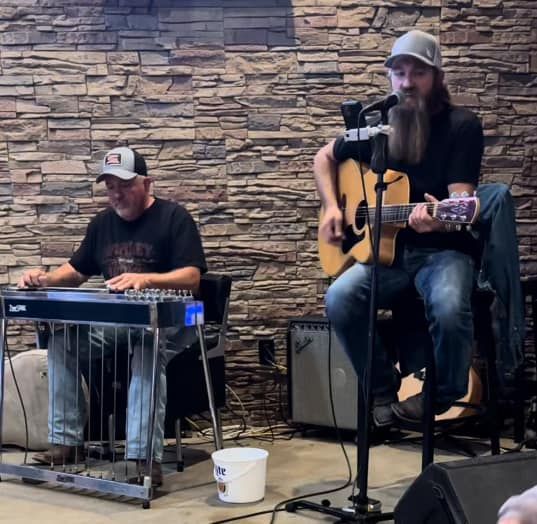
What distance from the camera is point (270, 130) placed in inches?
148

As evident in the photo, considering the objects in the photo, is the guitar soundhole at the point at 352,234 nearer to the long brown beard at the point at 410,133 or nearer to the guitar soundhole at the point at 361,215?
the guitar soundhole at the point at 361,215

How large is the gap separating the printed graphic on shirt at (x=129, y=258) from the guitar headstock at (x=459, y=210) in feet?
4.13

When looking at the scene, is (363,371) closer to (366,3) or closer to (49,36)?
(366,3)

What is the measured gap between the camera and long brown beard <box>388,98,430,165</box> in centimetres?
235

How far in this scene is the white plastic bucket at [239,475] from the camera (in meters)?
2.45

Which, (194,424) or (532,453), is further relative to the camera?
(194,424)

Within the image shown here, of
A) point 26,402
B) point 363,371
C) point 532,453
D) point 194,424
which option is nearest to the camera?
point 532,453

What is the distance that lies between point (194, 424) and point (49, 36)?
197 cm

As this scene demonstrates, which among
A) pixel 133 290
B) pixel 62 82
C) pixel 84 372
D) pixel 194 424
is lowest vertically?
pixel 194 424

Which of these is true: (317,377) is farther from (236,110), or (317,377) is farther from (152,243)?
(236,110)

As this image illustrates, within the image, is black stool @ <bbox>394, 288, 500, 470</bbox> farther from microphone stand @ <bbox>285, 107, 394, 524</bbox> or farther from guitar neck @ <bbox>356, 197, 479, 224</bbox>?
guitar neck @ <bbox>356, 197, 479, 224</bbox>

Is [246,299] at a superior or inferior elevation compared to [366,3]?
inferior

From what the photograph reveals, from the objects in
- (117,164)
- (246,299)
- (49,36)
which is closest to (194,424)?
(246,299)

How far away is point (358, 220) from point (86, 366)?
123 cm
